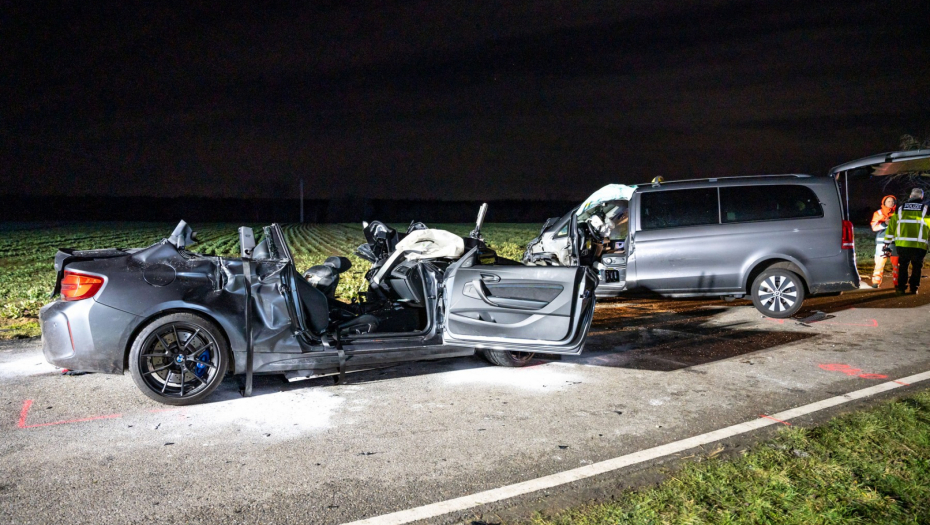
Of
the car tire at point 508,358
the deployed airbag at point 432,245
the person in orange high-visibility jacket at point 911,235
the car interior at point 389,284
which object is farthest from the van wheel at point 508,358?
the person in orange high-visibility jacket at point 911,235

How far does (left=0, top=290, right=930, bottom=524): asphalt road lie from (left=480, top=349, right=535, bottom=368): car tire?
10cm

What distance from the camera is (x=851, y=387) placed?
5.38 meters

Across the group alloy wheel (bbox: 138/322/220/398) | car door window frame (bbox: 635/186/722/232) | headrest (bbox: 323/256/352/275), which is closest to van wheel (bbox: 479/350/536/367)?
headrest (bbox: 323/256/352/275)

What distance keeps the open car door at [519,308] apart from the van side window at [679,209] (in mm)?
4090

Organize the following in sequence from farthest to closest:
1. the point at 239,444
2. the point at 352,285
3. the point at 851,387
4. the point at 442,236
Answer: the point at 352,285 < the point at 442,236 < the point at 851,387 < the point at 239,444

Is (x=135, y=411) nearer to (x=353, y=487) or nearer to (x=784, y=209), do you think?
(x=353, y=487)

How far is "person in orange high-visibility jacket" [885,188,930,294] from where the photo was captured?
34.8 feet

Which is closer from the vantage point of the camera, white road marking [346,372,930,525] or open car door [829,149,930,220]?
white road marking [346,372,930,525]

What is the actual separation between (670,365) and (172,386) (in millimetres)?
4396

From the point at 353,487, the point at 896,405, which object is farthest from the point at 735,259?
the point at 353,487

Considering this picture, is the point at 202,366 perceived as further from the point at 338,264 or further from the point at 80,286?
the point at 338,264

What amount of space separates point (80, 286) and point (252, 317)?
3.97 ft

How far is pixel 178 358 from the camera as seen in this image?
4.80 meters

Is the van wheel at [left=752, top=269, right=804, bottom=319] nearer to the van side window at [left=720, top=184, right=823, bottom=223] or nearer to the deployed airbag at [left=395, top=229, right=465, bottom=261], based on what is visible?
the van side window at [left=720, top=184, right=823, bottom=223]
